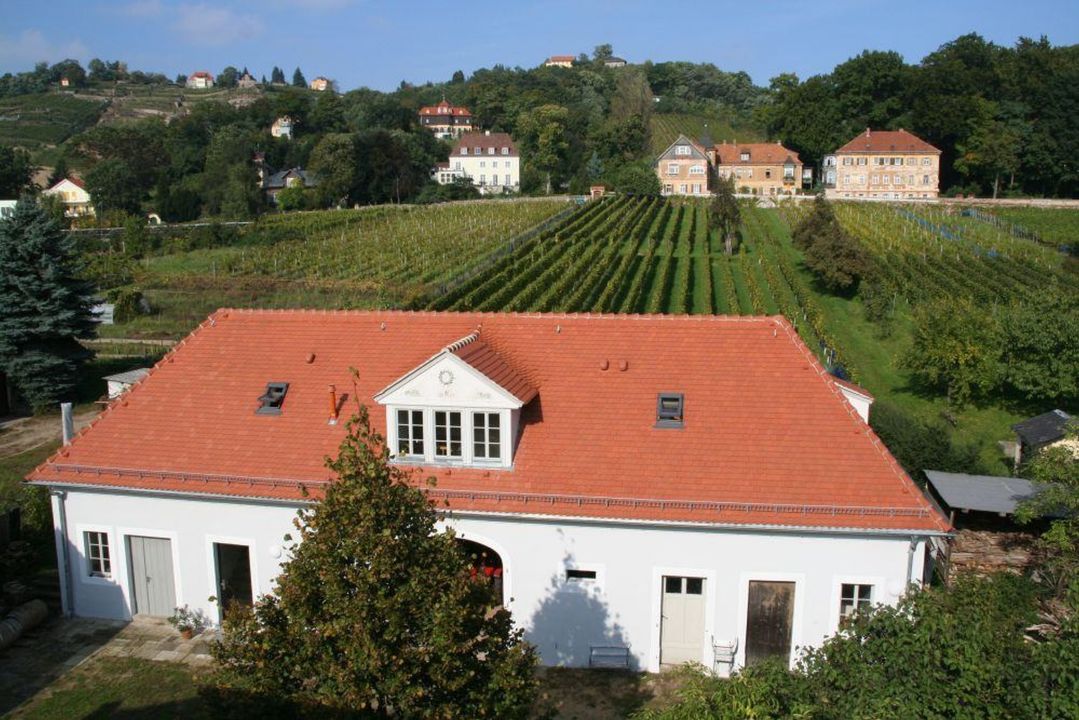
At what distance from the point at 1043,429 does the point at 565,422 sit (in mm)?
16498

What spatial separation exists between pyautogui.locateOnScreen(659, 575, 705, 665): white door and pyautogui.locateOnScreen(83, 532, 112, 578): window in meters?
10.7

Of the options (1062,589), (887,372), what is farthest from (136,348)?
(1062,589)

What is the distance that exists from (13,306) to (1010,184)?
324ft

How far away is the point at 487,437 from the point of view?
51.1 feet

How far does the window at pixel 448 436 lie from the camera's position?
15625mm

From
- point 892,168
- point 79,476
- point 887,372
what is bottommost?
point 887,372

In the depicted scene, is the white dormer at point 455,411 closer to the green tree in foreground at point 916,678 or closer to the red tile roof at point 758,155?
the green tree in foreground at point 916,678

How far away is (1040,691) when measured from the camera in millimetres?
8117

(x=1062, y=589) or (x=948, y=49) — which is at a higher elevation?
(x=948, y=49)

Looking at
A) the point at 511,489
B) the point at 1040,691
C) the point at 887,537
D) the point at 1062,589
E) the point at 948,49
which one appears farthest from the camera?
the point at 948,49

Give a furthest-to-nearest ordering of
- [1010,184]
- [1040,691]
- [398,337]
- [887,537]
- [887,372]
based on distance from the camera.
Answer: [1010,184]
[887,372]
[398,337]
[887,537]
[1040,691]

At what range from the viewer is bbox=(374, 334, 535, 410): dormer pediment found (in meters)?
15.2

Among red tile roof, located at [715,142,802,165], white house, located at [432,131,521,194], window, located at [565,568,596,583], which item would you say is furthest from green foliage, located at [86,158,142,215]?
window, located at [565,568,596,583]

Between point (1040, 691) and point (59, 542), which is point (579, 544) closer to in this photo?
point (1040, 691)
